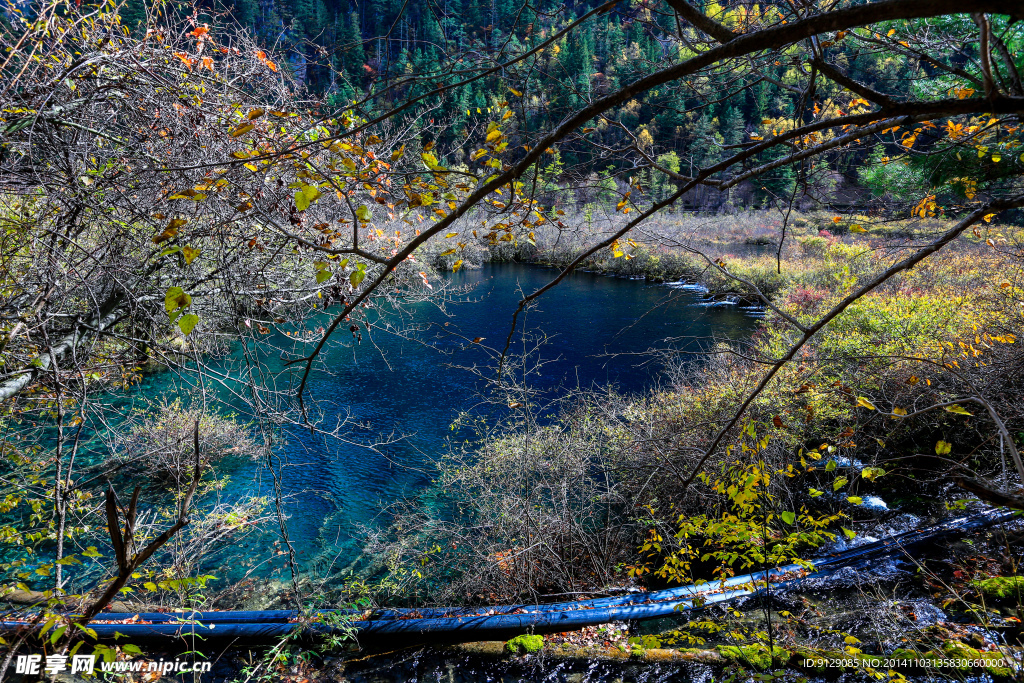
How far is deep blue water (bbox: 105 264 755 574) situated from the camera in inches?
295

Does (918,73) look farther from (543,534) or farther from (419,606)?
(419,606)

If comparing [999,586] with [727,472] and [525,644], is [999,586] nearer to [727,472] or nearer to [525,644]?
[727,472]

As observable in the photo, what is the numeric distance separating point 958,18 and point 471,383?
395 inches

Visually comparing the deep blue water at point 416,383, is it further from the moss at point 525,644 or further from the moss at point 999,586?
the moss at point 999,586

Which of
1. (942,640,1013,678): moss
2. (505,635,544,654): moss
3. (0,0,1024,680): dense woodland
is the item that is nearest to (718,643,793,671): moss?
(0,0,1024,680): dense woodland

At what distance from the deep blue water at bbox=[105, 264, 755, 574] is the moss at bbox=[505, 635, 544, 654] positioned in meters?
1.98

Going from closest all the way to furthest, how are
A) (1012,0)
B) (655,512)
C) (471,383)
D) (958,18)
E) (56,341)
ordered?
(1012,0)
(958,18)
(56,341)
(655,512)
(471,383)

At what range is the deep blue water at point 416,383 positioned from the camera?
7.48 meters

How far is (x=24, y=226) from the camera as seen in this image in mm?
3248

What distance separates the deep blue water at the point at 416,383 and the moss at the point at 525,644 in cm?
198

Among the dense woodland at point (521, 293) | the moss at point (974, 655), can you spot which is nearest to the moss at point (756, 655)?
the dense woodland at point (521, 293)

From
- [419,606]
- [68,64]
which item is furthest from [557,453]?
[68,64]

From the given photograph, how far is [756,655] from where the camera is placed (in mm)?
3939

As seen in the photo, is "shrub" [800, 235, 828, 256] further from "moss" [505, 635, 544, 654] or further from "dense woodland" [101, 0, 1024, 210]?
"moss" [505, 635, 544, 654]
